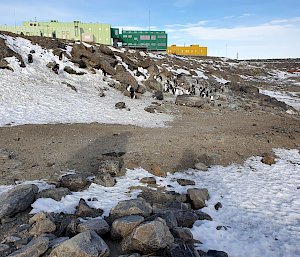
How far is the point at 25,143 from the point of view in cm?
1207

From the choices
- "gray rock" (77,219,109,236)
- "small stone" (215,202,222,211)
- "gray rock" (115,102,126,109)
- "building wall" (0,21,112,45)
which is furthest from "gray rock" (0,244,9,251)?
"building wall" (0,21,112,45)

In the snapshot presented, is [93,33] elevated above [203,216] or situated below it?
above

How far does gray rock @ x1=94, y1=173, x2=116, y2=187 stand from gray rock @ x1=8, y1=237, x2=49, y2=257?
12.3 feet

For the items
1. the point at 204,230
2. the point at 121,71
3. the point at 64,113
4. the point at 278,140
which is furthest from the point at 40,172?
the point at 121,71

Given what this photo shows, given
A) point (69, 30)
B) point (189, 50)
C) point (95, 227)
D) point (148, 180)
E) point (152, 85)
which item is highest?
point (69, 30)

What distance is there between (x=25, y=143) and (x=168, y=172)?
5878mm

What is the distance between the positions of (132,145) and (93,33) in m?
59.8

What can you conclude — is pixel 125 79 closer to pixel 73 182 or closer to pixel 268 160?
pixel 268 160

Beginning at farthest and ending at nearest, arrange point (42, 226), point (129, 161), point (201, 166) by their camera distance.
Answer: point (201, 166)
point (129, 161)
point (42, 226)

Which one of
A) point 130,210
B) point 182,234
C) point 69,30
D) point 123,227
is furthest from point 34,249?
point 69,30

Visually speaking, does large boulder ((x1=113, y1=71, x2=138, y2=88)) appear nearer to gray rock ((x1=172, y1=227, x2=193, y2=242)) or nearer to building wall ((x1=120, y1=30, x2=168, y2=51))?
gray rock ((x1=172, y1=227, x2=193, y2=242))

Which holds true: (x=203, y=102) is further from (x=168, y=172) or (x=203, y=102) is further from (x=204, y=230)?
(x=204, y=230)

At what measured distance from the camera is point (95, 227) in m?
5.97

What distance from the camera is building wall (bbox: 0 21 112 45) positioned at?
6051 cm
